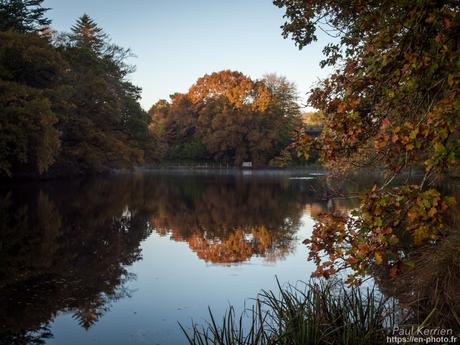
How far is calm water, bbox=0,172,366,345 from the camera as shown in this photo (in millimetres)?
6184

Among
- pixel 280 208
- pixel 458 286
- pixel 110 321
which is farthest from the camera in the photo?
pixel 280 208

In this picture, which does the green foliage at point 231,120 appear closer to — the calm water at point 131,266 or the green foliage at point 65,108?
the green foliage at point 65,108

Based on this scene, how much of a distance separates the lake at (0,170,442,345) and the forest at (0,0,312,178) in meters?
2.54

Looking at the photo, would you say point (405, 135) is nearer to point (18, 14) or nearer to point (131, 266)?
point (131, 266)

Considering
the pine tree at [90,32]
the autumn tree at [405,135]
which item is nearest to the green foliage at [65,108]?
the pine tree at [90,32]

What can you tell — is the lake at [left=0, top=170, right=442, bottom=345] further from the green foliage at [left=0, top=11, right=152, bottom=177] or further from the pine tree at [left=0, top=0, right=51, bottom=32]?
the pine tree at [left=0, top=0, right=51, bottom=32]

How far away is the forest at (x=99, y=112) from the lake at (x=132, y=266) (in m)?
2.54

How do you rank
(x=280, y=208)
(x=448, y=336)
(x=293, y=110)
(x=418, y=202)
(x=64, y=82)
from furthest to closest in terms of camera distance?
(x=293, y=110)
(x=64, y=82)
(x=280, y=208)
(x=448, y=336)
(x=418, y=202)

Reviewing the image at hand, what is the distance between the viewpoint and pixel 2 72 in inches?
1001

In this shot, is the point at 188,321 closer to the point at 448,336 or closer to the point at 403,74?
the point at 448,336

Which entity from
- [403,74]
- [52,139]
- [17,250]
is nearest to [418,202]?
[403,74]

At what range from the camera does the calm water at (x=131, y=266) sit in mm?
6184

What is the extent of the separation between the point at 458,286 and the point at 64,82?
117 ft

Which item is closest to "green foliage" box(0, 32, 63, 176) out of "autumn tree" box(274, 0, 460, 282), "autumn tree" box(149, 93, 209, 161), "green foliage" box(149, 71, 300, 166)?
"autumn tree" box(274, 0, 460, 282)
